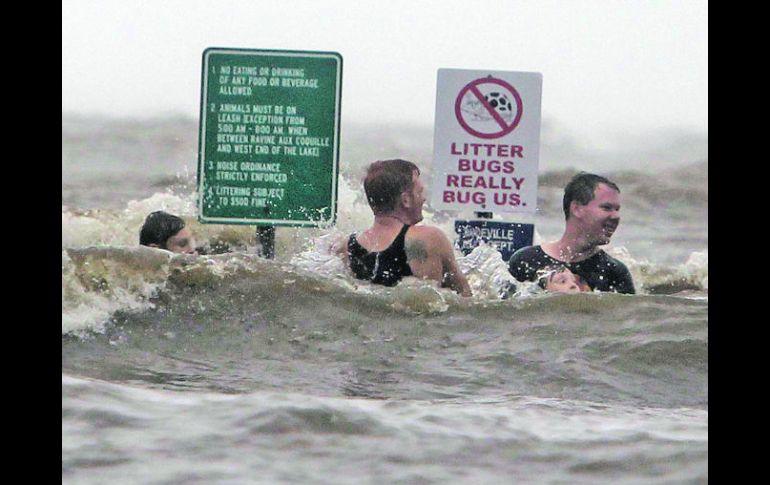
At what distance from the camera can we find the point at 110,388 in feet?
12.7

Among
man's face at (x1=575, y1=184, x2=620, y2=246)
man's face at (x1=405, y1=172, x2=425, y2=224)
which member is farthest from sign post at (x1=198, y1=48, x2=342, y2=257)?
man's face at (x1=575, y1=184, x2=620, y2=246)

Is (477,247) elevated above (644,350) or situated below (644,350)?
above

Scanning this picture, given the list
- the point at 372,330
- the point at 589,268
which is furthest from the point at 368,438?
the point at 589,268

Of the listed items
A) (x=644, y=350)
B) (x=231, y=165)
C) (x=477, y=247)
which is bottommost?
(x=644, y=350)

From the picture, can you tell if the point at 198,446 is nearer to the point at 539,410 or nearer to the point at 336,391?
the point at 336,391

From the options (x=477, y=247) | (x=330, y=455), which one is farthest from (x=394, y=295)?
(x=330, y=455)

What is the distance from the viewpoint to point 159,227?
4.32 m

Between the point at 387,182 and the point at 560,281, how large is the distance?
2.37 ft

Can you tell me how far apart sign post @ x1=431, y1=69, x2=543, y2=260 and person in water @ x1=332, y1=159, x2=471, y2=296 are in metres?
0.10

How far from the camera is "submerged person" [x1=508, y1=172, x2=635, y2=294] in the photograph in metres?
4.38

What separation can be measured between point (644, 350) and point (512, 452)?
2.96ft

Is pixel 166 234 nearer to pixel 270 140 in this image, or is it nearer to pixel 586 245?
pixel 270 140

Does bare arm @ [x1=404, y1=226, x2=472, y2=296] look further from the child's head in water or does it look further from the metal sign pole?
the metal sign pole

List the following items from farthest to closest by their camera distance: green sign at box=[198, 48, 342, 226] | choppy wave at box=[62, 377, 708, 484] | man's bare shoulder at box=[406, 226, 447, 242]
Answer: man's bare shoulder at box=[406, 226, 447, 242], green sign at box=[198, 48, 342, 226], choppy wave at box=[62, 377, 708, 484]
